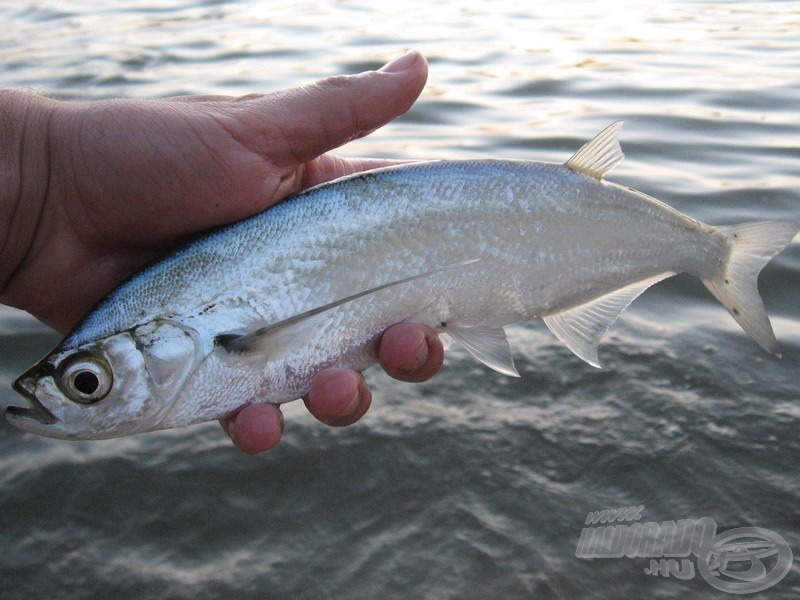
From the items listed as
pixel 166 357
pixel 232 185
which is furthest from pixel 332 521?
pixel 232 185

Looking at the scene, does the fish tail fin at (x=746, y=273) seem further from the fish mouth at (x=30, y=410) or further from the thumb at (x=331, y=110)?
the fish mouth at (x=30, y=410)

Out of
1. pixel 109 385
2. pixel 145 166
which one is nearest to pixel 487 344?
pixel 109 385

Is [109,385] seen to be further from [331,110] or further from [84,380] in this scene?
[331,110]

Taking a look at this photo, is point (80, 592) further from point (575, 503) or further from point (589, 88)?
A: point (589, 88)

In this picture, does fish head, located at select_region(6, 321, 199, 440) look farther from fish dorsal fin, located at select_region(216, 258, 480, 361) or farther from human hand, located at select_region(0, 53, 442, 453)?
human hand, located at select_region(0, 53, 442, 453)

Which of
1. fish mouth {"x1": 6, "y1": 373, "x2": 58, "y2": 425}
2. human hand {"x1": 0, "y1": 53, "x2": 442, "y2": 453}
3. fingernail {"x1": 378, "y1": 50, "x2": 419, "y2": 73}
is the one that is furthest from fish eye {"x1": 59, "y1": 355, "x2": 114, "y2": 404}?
fingernail {"x1": 378, "y1": 50, "x2": 419, "y2": 73}

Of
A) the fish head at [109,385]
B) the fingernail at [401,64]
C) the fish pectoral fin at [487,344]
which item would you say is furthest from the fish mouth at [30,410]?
the fingernail at [401,64]
